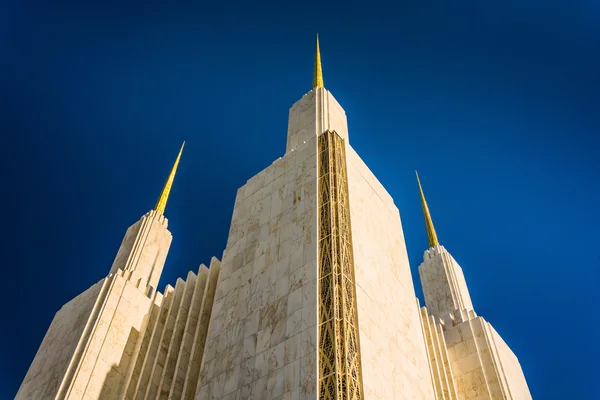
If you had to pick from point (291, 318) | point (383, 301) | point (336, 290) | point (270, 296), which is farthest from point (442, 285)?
point (291, 318)

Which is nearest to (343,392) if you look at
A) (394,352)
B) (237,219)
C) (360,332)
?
(360,332)

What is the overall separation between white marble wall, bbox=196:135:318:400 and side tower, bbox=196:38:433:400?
1.4 inches

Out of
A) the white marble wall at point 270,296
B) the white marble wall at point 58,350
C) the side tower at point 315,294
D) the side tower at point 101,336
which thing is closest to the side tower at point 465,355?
the side tower at point 315,294

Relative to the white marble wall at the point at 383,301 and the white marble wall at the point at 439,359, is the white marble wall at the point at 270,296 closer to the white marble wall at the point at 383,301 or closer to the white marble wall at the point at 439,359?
the white marble wall at the point at 383,301

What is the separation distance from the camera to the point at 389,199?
24000mm

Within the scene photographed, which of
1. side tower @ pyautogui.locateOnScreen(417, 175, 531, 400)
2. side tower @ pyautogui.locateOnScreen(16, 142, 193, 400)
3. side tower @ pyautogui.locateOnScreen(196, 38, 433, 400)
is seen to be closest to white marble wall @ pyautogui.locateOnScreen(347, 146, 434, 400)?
side tower @ pyautogui.locateOnScreen(196, 38, 433, 400)

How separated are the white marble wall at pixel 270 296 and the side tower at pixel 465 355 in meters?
7.60

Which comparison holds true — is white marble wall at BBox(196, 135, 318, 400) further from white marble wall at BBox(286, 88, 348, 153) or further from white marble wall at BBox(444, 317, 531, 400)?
white marble wall at BBox(444, 317, 531, 400)

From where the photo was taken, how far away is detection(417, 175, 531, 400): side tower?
23047 mm

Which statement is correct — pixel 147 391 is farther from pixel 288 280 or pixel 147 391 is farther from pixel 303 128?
pixel 303 128

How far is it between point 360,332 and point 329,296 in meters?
1.19

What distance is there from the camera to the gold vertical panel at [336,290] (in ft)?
47.5

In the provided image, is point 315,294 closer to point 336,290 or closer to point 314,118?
point 336,290

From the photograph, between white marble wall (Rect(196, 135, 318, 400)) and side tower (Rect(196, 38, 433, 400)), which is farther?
white marble wall (Rect(196, 135, 318, 400))
